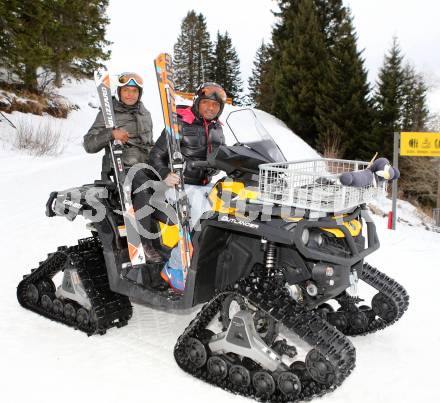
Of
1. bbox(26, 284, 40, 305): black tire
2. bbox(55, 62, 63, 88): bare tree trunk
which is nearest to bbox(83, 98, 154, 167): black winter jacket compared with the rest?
bbox(26, 284, 40, 305): black tire

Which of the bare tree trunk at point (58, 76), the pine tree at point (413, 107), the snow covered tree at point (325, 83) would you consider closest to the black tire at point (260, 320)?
the bare tree trunk at point (58, 76)

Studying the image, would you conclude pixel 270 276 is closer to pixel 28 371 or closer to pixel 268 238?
pixel 268 238

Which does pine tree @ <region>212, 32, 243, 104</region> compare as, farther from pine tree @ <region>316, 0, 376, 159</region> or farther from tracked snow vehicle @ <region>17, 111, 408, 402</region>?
tracked snow vehicle @ <region>17, 111, 408, 402</region>

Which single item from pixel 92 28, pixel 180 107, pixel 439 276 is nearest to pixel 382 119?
pixel 92 28

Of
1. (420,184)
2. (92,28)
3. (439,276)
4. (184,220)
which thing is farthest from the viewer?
(420,184)

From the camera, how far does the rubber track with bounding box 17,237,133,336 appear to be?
13.9 feet

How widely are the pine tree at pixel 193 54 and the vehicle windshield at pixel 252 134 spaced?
160 ft

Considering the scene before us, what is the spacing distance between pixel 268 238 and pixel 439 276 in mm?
4042

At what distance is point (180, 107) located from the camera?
4504mm

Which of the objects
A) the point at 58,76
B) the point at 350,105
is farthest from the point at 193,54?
the point at 58,76

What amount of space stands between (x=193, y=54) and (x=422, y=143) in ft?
145

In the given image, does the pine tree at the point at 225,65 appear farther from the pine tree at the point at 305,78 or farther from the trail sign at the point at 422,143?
the trail sign at the point at 422,143

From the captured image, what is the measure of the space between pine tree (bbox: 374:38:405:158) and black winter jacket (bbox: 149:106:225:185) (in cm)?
2478

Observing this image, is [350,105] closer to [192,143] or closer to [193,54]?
[192,143]
